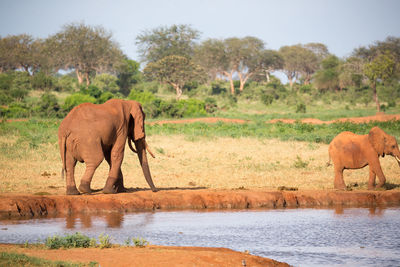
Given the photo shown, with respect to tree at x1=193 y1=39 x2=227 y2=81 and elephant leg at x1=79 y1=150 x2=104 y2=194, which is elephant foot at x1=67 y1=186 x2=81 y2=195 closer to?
elephant leg at x1=79 y1=150 x2=104 y2=194

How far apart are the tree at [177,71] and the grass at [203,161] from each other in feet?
87.8

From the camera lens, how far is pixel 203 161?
1980 centimetres

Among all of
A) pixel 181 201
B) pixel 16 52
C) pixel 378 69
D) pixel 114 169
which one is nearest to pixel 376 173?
pixel 181 201

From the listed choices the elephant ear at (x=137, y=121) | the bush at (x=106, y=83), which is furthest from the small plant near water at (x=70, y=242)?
the bush at (x=106, y=83)

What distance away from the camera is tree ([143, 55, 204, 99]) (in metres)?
54.8

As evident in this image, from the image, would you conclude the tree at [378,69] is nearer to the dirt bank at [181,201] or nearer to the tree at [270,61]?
the tree at [270,61]

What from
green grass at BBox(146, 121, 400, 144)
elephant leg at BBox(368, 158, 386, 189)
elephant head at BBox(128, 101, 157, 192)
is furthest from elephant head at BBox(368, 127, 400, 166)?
green grass at BBox(146, 121, 400, 144)

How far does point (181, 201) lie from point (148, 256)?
5325mm

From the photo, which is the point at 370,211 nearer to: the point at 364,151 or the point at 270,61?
the point at 364,151

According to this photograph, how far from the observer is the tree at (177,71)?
180ft

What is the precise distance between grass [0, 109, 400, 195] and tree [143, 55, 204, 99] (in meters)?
26.8

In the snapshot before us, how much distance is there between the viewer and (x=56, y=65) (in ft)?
203

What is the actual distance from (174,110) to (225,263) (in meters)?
33.1

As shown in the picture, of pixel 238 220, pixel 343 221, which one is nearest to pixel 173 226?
pixel 238 220
